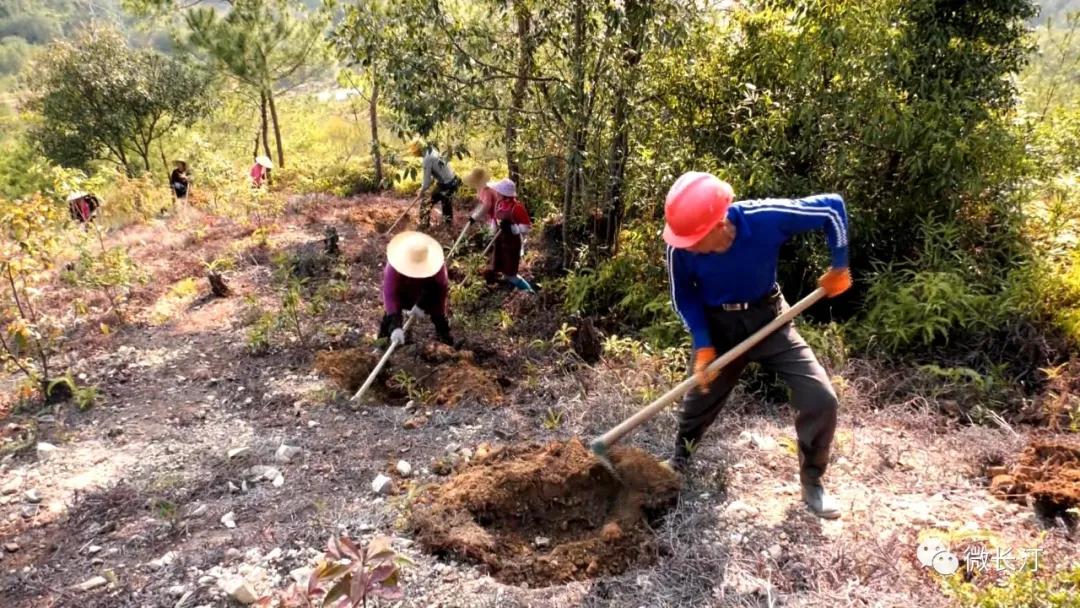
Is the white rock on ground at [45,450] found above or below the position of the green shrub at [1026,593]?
below

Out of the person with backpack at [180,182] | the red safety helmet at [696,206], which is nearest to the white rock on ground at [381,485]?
the red safety helmet at [696,206]

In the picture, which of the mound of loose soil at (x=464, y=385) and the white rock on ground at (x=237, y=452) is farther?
the mound of loose soil at (x=464, y=385)

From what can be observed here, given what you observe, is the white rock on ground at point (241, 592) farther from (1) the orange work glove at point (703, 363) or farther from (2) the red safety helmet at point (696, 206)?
(2) the red safety helmet at point (696, 206)

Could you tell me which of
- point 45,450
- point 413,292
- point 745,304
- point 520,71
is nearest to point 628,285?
point 413,292

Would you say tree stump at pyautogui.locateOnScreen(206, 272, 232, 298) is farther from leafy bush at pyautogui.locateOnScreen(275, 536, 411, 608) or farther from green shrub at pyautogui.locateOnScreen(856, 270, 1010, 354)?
green shrub at pyautogui.locateOnScreen(856, 270, 1010, 354)

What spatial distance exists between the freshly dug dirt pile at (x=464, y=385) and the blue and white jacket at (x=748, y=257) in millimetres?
1708

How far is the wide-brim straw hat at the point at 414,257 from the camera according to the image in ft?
14.2

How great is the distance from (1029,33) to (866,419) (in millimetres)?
3430

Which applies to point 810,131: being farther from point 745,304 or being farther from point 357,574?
point 357,574

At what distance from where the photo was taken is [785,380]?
271cm

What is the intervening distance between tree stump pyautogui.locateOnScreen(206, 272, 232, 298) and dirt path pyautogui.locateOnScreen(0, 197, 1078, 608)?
55.8 inches

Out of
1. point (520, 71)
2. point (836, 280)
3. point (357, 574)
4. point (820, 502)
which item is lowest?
point (820, 502)

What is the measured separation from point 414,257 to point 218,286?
3165mm

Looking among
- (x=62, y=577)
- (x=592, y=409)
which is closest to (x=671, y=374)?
(x=592, y=409)
